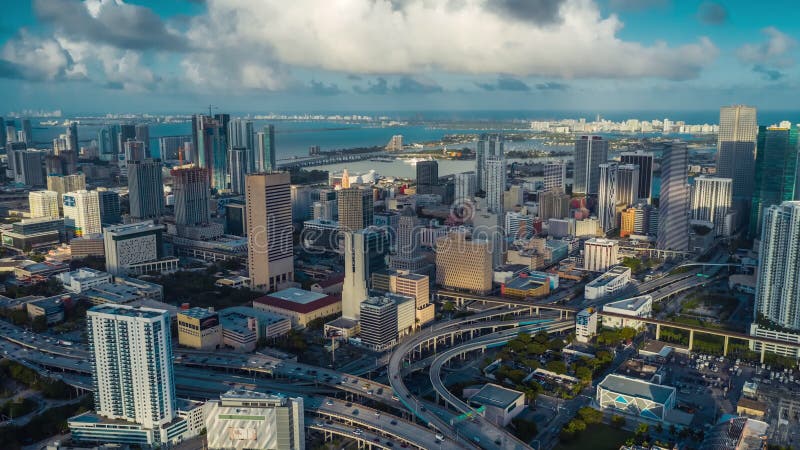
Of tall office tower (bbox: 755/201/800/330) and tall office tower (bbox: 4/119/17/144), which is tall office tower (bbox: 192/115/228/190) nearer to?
tall office tower (bbox: 4/119/17/144)

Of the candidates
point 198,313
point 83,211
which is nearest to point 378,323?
point 198,313

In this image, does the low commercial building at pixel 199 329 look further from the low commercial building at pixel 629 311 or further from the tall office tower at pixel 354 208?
the tall office tower at pixel 354 208

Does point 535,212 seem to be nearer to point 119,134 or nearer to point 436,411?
point 436,411

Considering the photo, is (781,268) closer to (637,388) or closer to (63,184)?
(637,388)

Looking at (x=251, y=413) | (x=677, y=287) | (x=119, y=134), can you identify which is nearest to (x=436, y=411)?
(x=251, y=413)

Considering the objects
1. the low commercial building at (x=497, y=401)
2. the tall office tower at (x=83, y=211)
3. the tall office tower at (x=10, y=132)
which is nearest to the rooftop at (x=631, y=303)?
the low commercial building at (x=497, y=401)
